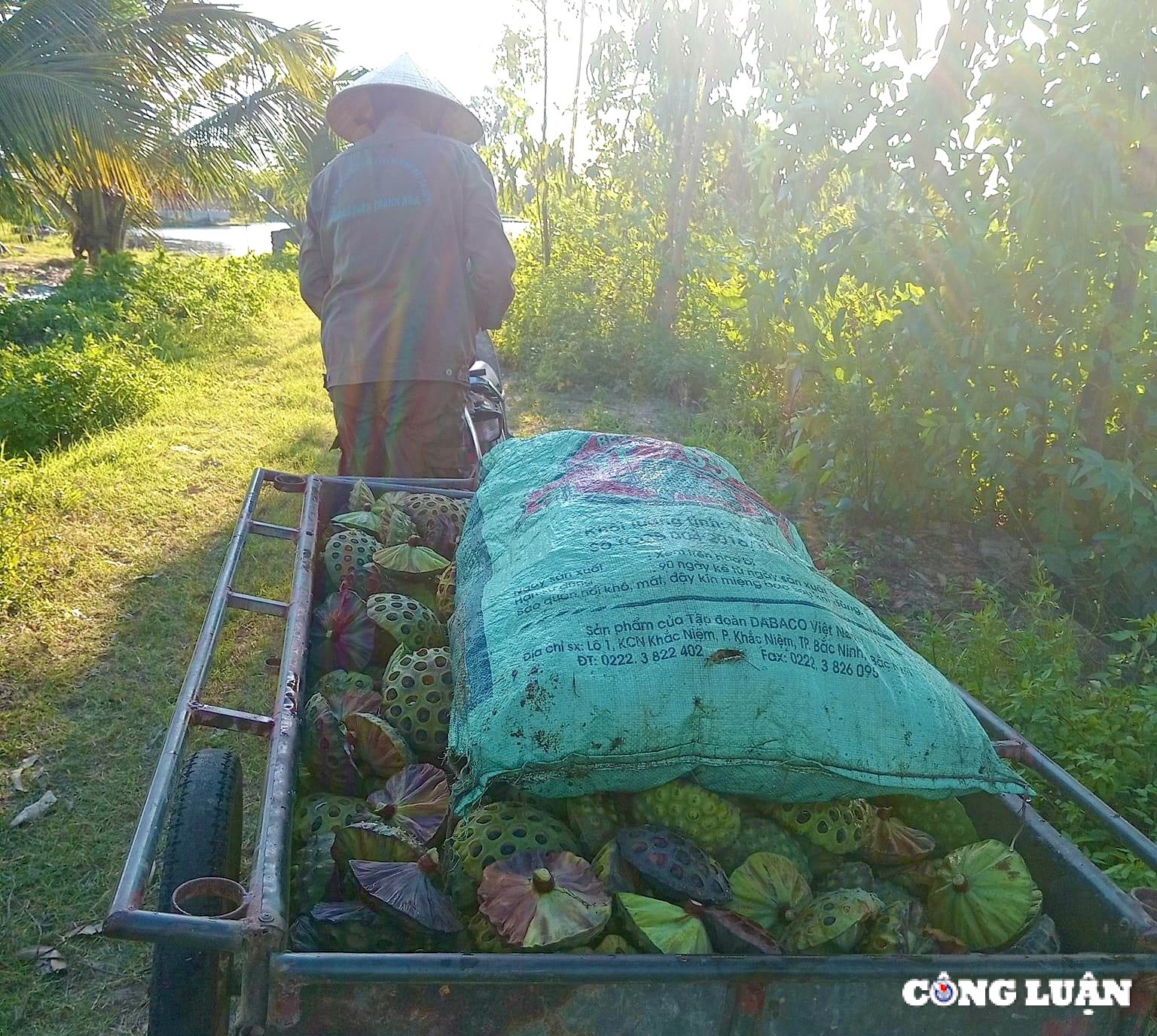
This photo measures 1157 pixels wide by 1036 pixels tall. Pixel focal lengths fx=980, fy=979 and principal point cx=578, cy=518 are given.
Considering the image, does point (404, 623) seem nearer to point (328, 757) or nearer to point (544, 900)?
point (328, 757)

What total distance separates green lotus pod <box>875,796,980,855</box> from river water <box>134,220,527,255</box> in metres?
17.3

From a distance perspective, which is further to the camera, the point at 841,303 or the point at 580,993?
the point at 841,303

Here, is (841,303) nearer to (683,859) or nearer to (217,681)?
(217,681)

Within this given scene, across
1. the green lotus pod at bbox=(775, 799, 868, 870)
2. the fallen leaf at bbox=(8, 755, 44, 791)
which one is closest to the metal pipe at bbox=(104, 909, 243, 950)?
the green lotus pod at bbox=(775, 799, 868, 870)

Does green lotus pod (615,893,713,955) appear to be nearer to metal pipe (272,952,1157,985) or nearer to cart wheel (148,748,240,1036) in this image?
metal pipe (272,952,1157,985)

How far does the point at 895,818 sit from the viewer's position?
198 centimetres

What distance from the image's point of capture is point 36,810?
2.87 metres

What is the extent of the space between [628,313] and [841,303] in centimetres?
370

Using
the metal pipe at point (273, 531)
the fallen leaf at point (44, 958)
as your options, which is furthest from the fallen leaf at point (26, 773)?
the metal pipe at point (273, 531)

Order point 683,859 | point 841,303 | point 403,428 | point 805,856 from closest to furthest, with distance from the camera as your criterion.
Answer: point 683,859, point 805,856, point 403,428, point 841,303

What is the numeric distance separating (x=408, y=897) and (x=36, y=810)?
1879 millimetres

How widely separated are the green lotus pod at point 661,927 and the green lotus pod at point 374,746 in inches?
25.5

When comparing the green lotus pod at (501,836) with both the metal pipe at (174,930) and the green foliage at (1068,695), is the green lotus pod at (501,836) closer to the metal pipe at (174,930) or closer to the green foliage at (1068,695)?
the metal pipe at (174,930)

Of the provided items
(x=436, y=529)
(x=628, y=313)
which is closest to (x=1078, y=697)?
(x=436, y=529)
